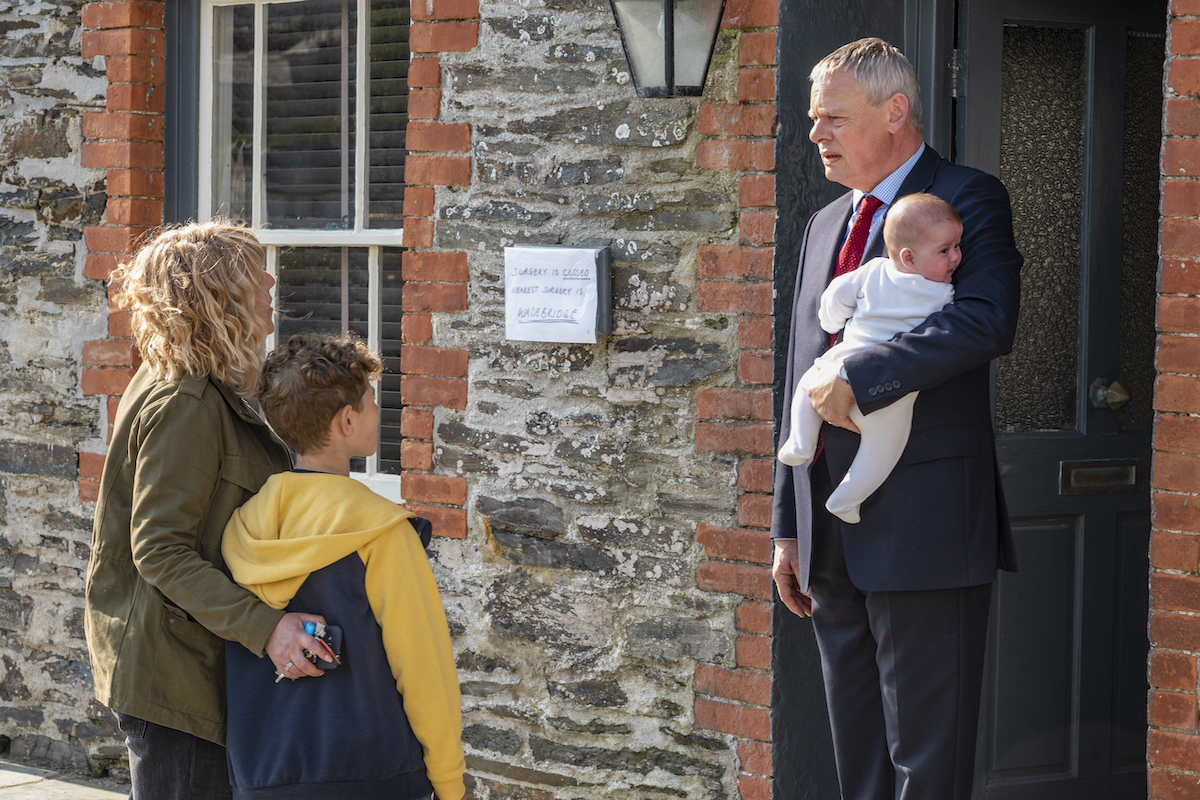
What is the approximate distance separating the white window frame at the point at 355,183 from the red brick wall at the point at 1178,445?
221 centimetres

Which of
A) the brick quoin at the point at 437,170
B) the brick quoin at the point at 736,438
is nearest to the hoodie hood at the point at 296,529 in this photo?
the brick quoin at the point at 736,438

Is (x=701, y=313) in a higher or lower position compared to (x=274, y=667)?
higher

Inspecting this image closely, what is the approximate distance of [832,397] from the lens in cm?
243

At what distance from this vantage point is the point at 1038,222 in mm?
3477

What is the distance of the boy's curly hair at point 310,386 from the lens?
230cm

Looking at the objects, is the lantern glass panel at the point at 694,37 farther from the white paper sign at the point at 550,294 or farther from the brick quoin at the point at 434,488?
the brick quoin at the point at 434,488

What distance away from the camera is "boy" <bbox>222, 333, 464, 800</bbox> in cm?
222

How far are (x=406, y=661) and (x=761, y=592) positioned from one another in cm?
123

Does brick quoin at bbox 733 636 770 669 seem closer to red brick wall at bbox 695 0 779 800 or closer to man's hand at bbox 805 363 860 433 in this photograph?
red brick wall at bbox 695 0 779 800

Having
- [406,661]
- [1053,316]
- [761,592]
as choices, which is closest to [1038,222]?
[1053,316]

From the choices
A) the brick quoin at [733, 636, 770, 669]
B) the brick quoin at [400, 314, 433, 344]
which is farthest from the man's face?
the brick quoin at [400, 314, 433, 344]

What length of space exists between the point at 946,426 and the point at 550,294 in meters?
1.31

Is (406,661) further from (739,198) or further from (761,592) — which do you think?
(739,198)

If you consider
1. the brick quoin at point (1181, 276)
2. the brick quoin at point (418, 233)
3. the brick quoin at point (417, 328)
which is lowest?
the brick quoin at point (417, 328)
